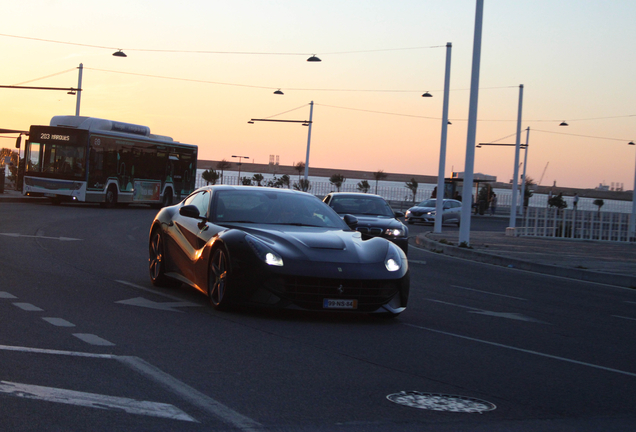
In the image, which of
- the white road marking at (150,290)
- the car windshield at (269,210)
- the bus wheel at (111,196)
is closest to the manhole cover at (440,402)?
the car windshield at (269,210)

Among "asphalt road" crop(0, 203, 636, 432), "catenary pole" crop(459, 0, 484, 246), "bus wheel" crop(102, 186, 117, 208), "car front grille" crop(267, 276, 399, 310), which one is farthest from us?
"bus wheel" crop(102, 186, 117, 208)

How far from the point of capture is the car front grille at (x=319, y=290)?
7.73 m

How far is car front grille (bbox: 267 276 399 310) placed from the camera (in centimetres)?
773

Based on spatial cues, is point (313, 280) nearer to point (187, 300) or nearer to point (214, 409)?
point (187, 300)

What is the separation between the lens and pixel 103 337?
262 inches

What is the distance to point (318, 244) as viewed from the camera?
26.5 feet

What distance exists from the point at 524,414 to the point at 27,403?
2894mm

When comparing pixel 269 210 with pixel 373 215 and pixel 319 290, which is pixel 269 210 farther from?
pixel 373 215

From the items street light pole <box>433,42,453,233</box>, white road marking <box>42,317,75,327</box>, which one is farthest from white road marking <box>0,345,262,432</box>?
street light pole <box>433,42,453,233</box>

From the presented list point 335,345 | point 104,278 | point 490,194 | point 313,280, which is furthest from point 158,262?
point 490,194

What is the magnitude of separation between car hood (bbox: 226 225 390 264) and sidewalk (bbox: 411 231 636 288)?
8.53 metres

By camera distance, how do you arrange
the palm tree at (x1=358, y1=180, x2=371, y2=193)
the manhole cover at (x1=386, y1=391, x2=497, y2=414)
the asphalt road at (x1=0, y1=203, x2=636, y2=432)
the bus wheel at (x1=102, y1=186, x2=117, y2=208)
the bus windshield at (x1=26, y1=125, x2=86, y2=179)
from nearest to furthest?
the asphalt road at (x1=0, y1=203, x2=636, y2=432) → the manhole cover at (x1=386, y1=391, x2=497, y2=414) → the bus windshield at (x1=26, y1=125, x2=86, y2=179) → the bus wheel at (x1=102, y1=186, x2=117, y2=208) → the palm tree at (x1=358, y1=180, x2=371, y2=193)

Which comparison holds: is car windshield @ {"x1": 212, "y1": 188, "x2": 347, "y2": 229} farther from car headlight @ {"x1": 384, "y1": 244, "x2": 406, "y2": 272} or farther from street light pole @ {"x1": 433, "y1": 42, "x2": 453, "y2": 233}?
street light pole @ {"x1": 433, "y1": 42, "x2": 453, "y2": 233}

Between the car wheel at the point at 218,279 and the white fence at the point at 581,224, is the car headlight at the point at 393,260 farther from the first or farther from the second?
the white fence at the point at 581,224
